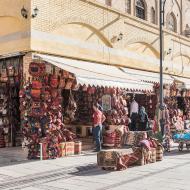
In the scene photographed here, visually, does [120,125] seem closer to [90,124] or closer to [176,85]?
[90,124]

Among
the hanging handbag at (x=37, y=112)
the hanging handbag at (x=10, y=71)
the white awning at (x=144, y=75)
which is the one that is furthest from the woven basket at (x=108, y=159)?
the white awning at (x=144, y=75)

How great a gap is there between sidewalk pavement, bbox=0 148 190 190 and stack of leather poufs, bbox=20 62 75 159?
0.67 meters

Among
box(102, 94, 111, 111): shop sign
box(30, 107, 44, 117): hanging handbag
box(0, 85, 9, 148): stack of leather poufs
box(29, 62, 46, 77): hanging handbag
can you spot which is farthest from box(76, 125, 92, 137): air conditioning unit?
box(29, 62, 46, 77): hanging handbag

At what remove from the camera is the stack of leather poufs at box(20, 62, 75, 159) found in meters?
13.2

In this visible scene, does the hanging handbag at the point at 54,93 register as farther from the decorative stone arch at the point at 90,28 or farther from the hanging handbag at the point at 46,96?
the decorative stone arch at the point at 90,28

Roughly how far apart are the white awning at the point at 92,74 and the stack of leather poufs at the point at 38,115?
2.20 ft

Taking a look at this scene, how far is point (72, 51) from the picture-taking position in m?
15.8

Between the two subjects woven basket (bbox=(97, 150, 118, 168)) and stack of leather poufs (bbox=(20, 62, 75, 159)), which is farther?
stack of leather poufs (bbox=(20, 62, 75, 159))

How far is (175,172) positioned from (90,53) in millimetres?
7195

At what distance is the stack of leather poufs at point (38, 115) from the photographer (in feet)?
43.2

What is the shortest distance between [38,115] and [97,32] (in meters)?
5.71

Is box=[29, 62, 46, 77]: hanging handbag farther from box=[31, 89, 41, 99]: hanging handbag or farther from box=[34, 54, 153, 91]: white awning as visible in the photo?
box=[31, 89, 41, 99]: hanging handbag

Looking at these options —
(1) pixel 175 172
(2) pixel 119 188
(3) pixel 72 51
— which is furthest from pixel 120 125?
(2) pixel 119 188

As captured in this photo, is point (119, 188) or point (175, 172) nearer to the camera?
point (119, 188)
